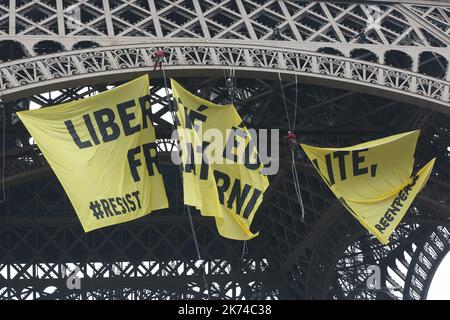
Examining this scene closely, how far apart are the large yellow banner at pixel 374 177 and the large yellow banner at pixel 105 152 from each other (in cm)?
395

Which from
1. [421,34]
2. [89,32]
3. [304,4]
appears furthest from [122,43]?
[421,34]

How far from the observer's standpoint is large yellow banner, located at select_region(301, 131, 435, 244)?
26.0 m

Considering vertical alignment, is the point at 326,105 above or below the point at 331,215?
above

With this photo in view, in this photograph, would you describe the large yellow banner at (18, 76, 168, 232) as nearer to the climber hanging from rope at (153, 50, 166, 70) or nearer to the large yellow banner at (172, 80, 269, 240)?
the large yellow banner at (172, 80, 269, 240)

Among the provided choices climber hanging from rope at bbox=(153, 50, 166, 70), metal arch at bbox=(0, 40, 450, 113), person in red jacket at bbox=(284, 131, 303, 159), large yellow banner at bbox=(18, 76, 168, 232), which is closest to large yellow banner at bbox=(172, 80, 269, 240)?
large yellow banner at bbox=(18, 76, 168, 232)

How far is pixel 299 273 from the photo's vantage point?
41.0 m

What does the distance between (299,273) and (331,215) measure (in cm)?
503

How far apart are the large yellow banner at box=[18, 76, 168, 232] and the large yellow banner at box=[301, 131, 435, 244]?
13.0 ft

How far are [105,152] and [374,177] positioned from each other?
654 cm

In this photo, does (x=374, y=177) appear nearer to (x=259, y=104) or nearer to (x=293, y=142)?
(x=293, y=142)

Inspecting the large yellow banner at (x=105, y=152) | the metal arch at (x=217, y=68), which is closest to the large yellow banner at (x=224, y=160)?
the large yellow banner at (x=105, y=152)

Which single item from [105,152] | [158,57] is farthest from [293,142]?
[105,152]
